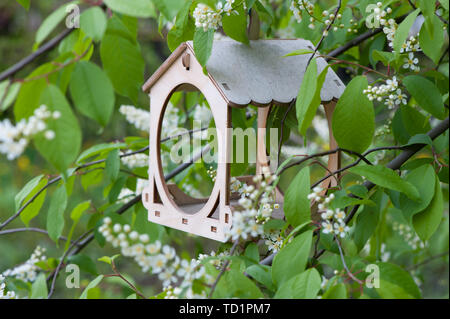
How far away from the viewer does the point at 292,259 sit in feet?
2.37

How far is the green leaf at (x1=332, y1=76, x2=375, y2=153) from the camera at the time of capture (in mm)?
799

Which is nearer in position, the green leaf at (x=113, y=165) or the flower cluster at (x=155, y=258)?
the flower cluster at (x=155, y=258)

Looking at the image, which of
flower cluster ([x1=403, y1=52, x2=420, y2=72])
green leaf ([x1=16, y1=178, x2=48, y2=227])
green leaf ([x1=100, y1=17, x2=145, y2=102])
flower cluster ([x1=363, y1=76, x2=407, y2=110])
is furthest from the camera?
green leaf ([x1=16, y1=178, x2=48, y2=227])

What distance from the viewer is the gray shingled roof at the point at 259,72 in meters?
0.91

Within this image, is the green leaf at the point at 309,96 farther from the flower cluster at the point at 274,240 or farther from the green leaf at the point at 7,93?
the green leaf at the point at 7,93

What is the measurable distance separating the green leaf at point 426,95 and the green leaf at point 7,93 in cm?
62

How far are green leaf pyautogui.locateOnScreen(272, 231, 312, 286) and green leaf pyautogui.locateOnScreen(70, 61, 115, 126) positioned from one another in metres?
0.31

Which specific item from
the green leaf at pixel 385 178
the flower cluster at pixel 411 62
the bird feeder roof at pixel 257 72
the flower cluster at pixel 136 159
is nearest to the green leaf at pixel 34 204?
the flower cluster at pixel 136 159

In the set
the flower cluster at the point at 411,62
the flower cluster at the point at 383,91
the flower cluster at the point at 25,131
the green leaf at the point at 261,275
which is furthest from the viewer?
the flower cluster at the point at 411,62

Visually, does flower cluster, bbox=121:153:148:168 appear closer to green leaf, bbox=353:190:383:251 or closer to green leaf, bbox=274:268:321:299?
green leaf, bbox=353:190:383:251

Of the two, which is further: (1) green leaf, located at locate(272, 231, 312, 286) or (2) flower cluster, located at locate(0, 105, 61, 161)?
(1) green leaf, located at locate(272, 231, 312, 286)

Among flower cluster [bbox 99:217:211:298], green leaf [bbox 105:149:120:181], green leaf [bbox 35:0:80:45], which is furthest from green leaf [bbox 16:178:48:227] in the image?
green leaf [bbox 35:0:80:45]
